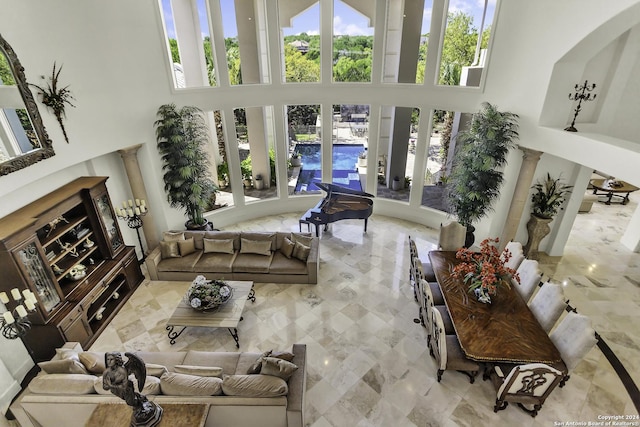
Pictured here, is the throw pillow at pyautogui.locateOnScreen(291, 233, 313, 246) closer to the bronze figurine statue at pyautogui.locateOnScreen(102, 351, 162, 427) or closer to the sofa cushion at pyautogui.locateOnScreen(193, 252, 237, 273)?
the sofa cushion at pyautogui.locateOnScreen(193, 252, 237, 273)

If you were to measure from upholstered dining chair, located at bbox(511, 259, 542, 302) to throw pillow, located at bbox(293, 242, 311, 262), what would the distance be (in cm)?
366

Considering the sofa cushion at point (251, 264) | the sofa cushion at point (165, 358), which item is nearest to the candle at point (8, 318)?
the sofa cushion at point (165, 358)

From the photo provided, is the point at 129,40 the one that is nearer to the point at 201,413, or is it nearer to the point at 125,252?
the point at 125,252

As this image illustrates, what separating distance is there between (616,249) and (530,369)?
6.50m

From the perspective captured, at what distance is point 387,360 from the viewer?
5109 millimetres

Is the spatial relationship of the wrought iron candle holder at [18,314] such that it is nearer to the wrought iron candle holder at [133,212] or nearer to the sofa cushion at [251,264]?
the wrought iron candle holder at [133,212]

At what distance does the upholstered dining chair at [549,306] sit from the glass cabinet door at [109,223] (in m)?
7.21

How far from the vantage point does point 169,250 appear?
6984mm

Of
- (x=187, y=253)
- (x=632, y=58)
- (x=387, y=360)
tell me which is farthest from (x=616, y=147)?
(x=187, y=253)

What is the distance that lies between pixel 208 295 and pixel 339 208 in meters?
3.77

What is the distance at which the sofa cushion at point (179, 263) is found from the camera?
22.3 feet

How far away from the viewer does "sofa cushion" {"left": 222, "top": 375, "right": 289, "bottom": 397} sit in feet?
12.2

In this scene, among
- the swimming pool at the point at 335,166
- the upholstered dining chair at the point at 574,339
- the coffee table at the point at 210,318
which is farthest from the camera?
the swimming pool at the point at 335,166

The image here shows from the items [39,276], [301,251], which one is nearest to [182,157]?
[301,251]
